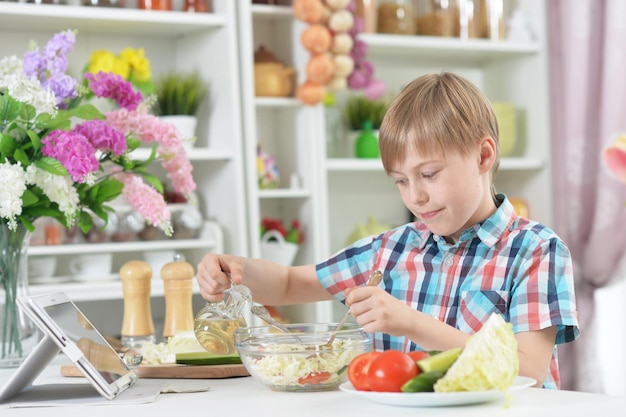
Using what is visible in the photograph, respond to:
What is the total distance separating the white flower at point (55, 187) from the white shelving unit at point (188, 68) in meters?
1.15

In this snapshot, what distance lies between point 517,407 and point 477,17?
2.62m

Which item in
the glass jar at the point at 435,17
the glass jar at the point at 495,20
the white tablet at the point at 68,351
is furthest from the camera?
the glass jar at the point at 495,20

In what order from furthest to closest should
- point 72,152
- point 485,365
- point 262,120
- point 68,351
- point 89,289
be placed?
point 262,120 < point 89,289 < point 72,152 < point 68,351 < point 485,365

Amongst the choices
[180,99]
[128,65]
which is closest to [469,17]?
[180,99]

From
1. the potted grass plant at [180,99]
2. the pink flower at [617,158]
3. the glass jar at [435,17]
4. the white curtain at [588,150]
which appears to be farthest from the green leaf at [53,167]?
the white curtain at [588,150]

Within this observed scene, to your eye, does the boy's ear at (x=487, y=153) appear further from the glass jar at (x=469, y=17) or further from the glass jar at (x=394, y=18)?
the glass jar at (x=469, y=17)

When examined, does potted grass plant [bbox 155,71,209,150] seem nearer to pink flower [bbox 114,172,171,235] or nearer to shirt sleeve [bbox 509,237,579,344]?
pink flower [bbox 114,172,171,235]

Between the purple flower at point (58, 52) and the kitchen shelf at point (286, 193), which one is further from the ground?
the purple flower at point (58, 52)

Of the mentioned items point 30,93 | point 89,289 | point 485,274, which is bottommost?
point 89,289

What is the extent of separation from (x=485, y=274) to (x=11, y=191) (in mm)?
783

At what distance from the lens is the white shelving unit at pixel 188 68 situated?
2895mm

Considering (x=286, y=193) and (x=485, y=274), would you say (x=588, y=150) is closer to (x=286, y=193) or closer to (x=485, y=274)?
(x=286, y=193)

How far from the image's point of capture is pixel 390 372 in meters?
1.13

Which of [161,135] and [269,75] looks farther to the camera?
[269,75]
